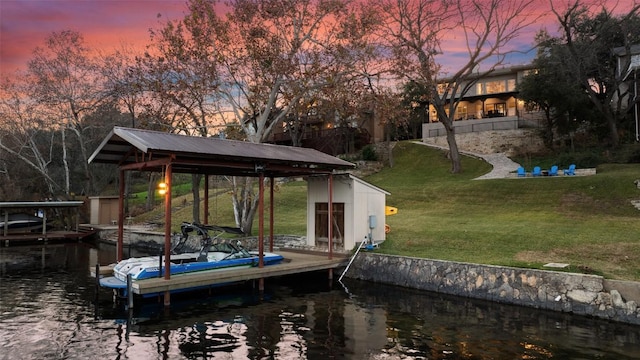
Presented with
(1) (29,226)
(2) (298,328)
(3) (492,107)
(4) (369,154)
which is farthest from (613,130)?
(1) (29,226)

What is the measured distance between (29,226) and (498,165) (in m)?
36.2

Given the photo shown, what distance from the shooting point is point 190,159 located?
13.4 metres

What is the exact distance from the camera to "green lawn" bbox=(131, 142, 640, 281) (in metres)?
14.6

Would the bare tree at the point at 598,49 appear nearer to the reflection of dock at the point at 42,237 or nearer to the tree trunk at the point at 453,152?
the tree trunk at the point at 453,152

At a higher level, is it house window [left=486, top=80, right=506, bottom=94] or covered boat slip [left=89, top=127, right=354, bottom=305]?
house window [left=486, top=80, right=506, bottom=94]

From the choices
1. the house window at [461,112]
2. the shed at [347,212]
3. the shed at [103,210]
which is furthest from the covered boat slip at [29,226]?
the house window at [461,112]

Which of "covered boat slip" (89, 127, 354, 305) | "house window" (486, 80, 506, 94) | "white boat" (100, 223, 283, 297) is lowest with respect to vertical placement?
"white boat" (100, 223, 283, 297)

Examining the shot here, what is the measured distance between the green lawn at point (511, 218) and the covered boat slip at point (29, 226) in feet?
23.4

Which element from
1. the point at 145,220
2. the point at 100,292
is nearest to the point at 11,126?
the point at 145,220

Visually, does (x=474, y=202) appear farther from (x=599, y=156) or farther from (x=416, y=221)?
(x=599, y=156)

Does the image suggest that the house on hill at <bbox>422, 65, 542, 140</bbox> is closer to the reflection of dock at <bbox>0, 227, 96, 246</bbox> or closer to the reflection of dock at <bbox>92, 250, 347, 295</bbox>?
the reflection of dock at <bbox>92, 250, 347, 295</bbox>

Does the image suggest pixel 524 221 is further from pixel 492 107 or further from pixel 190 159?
pixel 492 107

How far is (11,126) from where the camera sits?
34.7 metres

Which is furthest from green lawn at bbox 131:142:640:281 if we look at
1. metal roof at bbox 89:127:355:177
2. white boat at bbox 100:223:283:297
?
white boat at bbox 100:223:283:297
